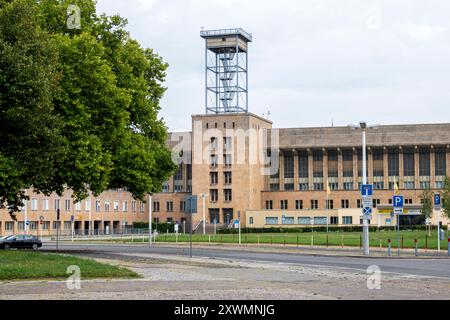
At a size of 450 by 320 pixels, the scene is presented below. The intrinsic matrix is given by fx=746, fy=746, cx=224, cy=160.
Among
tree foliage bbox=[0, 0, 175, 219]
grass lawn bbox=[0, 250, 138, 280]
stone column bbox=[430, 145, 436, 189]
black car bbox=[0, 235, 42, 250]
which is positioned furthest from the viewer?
stone column bbox=[430, 145, 436, 189]

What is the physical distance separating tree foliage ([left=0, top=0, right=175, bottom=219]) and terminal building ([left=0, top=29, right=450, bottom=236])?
67464 mm

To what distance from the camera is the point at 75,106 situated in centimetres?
3906

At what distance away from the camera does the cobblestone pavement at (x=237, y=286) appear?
1900 cm

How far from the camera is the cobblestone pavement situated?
748 inches

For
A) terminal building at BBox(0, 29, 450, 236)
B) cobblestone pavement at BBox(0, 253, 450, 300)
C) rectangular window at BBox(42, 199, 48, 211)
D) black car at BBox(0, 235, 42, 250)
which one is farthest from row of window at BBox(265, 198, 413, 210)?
cobblestone pavement at BBox(0, 253, 450, 300)

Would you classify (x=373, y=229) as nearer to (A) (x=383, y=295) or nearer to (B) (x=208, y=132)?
(B) (x=208, y=132)

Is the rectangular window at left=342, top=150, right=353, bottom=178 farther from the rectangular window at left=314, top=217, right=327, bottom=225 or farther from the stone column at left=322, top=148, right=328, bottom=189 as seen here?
the rectangular window at left=314, top=217, right=327, bottom=225

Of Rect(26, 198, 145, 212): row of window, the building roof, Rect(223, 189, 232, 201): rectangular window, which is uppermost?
the building roof

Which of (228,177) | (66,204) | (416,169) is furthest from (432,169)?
(66,204)

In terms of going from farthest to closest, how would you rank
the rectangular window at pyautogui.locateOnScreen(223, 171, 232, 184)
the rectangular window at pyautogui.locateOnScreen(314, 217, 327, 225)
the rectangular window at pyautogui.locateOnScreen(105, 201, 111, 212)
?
the rectangular window at pyautogui.locateOnScreen(223, 171, 232, 184)
the rectangular window at pyautogui.locateOnScreen(314, 217, 327, 225)
the rectangular window at pyautogui.locateOnScreen(105, 201, 111, 212)

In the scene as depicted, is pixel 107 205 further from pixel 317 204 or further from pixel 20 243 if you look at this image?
pixel 20 243

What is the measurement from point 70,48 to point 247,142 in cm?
8501

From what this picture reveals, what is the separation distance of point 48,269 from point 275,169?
109 metres

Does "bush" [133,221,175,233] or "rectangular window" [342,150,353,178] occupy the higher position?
"rectangular window" [342,150,353,178]
